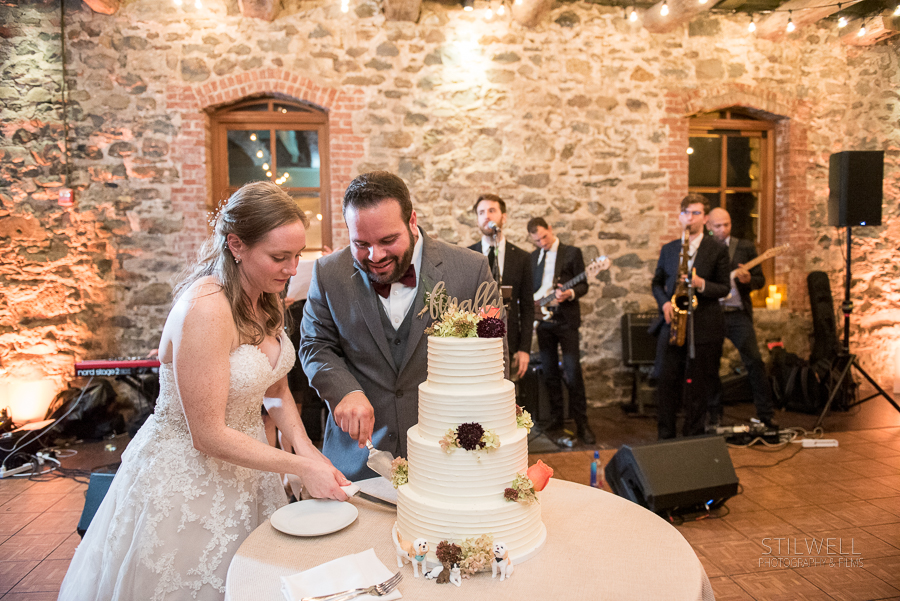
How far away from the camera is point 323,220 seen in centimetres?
609

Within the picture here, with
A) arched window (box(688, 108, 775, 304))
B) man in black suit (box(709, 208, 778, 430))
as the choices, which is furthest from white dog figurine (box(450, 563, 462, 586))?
arched window (box(688, 108, 775, 304))

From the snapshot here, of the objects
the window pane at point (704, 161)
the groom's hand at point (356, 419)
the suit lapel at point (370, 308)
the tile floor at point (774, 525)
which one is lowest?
the tile floor at point (774, 525)

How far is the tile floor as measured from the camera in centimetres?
277

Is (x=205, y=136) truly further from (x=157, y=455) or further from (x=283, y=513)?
(x=283, y=513)

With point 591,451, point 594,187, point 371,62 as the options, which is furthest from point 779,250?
point 371,62

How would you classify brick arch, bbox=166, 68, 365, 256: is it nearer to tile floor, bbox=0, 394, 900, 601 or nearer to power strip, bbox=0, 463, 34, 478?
power strip, bbox=0, 463, 34, 478

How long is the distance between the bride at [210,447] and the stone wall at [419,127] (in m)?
4.18

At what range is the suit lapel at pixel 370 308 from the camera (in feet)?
6.84

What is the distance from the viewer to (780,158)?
6.61 metres

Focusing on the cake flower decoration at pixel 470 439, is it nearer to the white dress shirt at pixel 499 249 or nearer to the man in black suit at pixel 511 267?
the man in black suit at pixel 511 267

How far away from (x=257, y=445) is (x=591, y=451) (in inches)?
147

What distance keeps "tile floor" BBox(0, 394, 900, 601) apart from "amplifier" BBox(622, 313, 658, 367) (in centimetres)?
117

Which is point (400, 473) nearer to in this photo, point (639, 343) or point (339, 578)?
point (339, 578)

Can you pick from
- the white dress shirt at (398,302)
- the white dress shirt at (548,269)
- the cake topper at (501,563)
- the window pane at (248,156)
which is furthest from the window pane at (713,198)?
the cake topper at (501,563)
